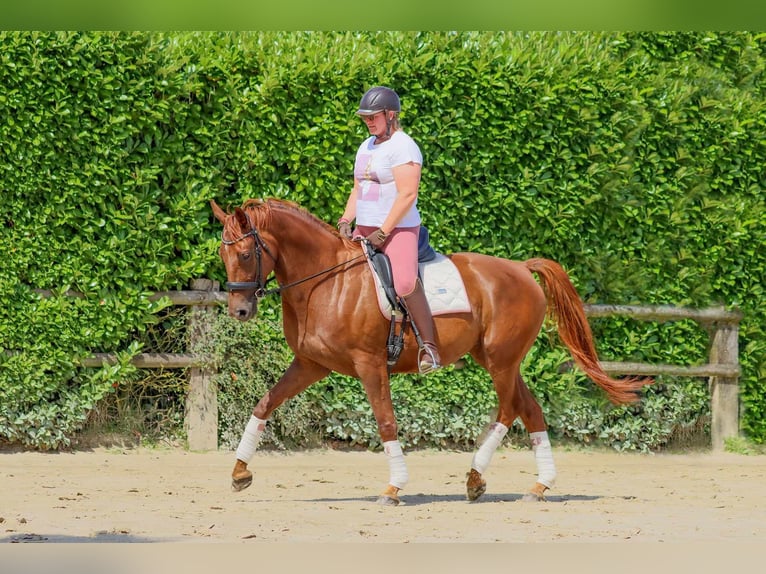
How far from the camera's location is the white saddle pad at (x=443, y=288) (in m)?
6.53

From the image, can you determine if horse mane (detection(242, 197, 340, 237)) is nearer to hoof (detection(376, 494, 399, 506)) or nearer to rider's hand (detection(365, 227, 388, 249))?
rider's hand (detection(365, 227, 388, 249))

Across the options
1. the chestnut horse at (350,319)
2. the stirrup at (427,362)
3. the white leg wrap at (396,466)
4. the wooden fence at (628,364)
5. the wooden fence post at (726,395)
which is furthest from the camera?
the wooden fence post at (726,395)

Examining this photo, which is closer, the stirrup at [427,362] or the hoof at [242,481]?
the stirrup at [427,362]

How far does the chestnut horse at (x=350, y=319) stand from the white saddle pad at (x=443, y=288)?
0.06 meters

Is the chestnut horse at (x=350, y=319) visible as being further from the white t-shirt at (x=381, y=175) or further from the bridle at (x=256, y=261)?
the white t-shirt at (x=381, y=175)

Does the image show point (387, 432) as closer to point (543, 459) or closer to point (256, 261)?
point (543, 459)

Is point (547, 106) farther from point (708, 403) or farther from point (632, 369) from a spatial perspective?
point (708, 403)

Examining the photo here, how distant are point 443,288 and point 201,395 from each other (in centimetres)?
276

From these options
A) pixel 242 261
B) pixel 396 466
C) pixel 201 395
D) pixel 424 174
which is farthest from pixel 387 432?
pixel 424 174

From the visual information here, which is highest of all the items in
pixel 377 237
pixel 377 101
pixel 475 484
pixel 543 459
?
pixel 377 101

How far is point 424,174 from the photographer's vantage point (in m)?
8.62

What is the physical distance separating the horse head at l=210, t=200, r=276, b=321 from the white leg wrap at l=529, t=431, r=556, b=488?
2008mm

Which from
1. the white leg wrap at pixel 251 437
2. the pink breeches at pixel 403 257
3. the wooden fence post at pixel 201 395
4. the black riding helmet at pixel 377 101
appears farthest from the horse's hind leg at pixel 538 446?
the wooden fence post at pixel 201 395

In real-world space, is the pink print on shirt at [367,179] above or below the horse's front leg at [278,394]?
above
